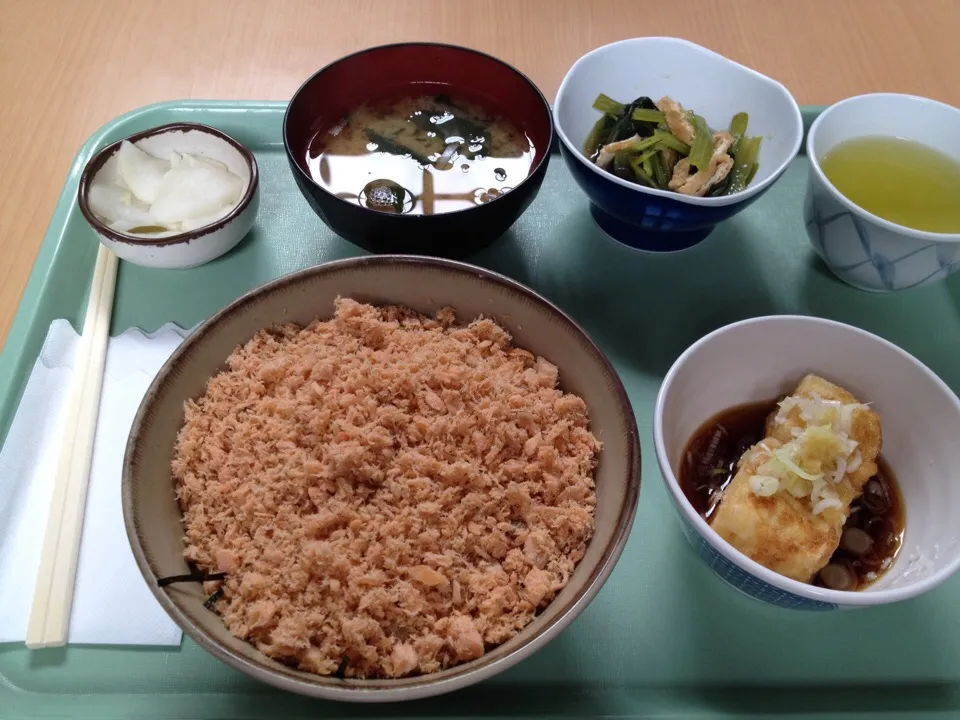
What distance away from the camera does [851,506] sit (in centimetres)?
113

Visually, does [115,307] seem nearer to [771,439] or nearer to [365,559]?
[365,559]

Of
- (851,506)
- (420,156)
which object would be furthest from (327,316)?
(851,506)

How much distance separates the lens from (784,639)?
1.11 m

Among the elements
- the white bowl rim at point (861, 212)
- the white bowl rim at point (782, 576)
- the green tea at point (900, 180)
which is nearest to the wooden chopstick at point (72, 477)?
the white bowl rim at point (782, 576)

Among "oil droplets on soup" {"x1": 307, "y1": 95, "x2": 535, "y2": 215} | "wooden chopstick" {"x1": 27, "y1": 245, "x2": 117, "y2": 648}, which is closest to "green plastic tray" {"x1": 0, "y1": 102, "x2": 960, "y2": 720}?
"wooden chopstick" {"x1": 27, "y1": 245, "x2": 117, "y2": 648}

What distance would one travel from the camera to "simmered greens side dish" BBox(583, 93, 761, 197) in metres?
A: 1.45

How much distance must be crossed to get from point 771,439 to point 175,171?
1.31m

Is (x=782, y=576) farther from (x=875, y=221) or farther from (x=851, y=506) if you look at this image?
(x=875, y=221)

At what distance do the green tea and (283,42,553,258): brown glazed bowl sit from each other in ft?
2.26

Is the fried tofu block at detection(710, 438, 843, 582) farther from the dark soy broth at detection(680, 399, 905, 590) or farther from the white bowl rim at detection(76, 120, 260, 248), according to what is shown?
the white bowl rim at detection(76, 120, 260, 248)

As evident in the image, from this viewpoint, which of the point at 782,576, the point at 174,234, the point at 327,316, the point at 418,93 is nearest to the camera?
the point at 782,576

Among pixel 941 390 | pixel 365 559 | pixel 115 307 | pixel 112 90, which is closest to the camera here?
pixel 365 559

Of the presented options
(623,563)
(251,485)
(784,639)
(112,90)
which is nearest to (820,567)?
(784,639)

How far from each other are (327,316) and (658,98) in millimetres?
985
